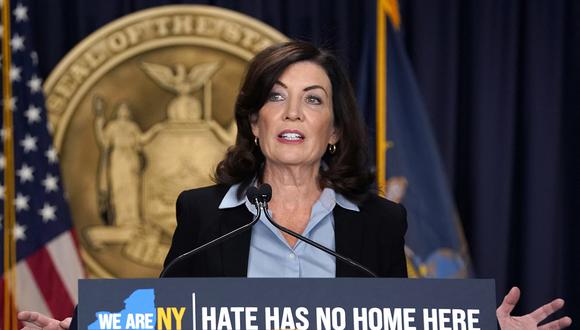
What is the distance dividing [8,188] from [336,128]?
215 centimetres

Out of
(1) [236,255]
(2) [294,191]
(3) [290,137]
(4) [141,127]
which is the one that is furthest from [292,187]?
(4) [141,127]

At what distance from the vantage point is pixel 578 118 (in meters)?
3.91

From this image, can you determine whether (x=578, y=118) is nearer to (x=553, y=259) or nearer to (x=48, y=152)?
(x=553, y=259)

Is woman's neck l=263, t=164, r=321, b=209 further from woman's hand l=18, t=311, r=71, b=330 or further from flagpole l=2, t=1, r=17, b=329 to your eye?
flagpole l=2, t=1, r=17, b=329

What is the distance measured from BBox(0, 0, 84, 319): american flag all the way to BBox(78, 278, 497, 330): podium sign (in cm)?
257

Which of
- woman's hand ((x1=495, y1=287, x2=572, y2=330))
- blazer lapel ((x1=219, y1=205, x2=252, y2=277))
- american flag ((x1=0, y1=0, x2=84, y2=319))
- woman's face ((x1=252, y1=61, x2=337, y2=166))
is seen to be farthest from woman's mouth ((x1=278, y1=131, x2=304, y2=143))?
american flag ((x1=0, y1=0, x2=84, y2=319))

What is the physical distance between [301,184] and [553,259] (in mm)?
2227

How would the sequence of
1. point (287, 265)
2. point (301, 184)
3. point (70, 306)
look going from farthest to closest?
point (70, 306), point (301, 184), point (287, 265)

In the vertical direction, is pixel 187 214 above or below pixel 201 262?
above

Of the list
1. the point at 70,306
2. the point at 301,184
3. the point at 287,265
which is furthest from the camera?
the point at 70,306

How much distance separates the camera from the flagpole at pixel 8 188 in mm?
3736

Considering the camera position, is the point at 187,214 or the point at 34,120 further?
the point at 34,120

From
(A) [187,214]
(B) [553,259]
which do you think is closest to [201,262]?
(A) [187,214]

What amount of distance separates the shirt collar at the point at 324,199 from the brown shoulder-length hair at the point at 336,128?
0.06 feet
